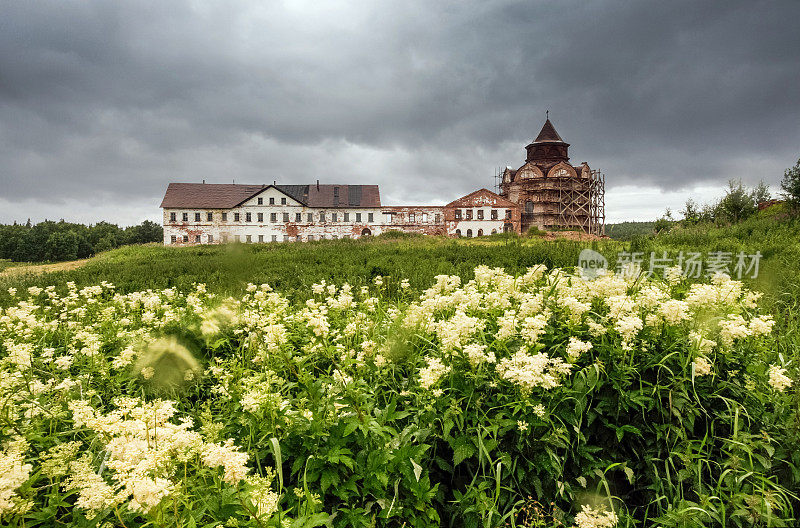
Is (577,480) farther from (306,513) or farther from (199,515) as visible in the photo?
(199,515)

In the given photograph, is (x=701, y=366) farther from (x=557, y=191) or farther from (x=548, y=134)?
(x=548, y=134)

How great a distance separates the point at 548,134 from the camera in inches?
2290

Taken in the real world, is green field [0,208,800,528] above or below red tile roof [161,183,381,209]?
below

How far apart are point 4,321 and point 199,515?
483 centimetres

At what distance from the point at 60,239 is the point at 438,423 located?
89.0m

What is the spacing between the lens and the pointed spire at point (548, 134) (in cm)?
5781

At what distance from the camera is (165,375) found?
3.52 metres

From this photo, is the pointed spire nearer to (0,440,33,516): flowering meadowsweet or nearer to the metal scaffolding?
the metal scaffolding

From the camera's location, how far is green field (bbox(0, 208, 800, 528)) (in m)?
2.06

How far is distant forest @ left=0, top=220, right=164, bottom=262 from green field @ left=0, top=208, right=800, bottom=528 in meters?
83.7

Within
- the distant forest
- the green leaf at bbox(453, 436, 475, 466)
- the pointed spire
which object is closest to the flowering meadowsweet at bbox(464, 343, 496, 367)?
the green leaf at bbox(453, 436, 475, 466)

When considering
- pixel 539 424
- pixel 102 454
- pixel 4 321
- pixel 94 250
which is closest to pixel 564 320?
pixel 539 424

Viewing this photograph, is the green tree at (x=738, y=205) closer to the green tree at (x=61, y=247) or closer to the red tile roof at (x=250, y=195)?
the red tile roof at (x=250, y=195)

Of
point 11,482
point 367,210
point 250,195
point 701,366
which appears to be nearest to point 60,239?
point 250,195
